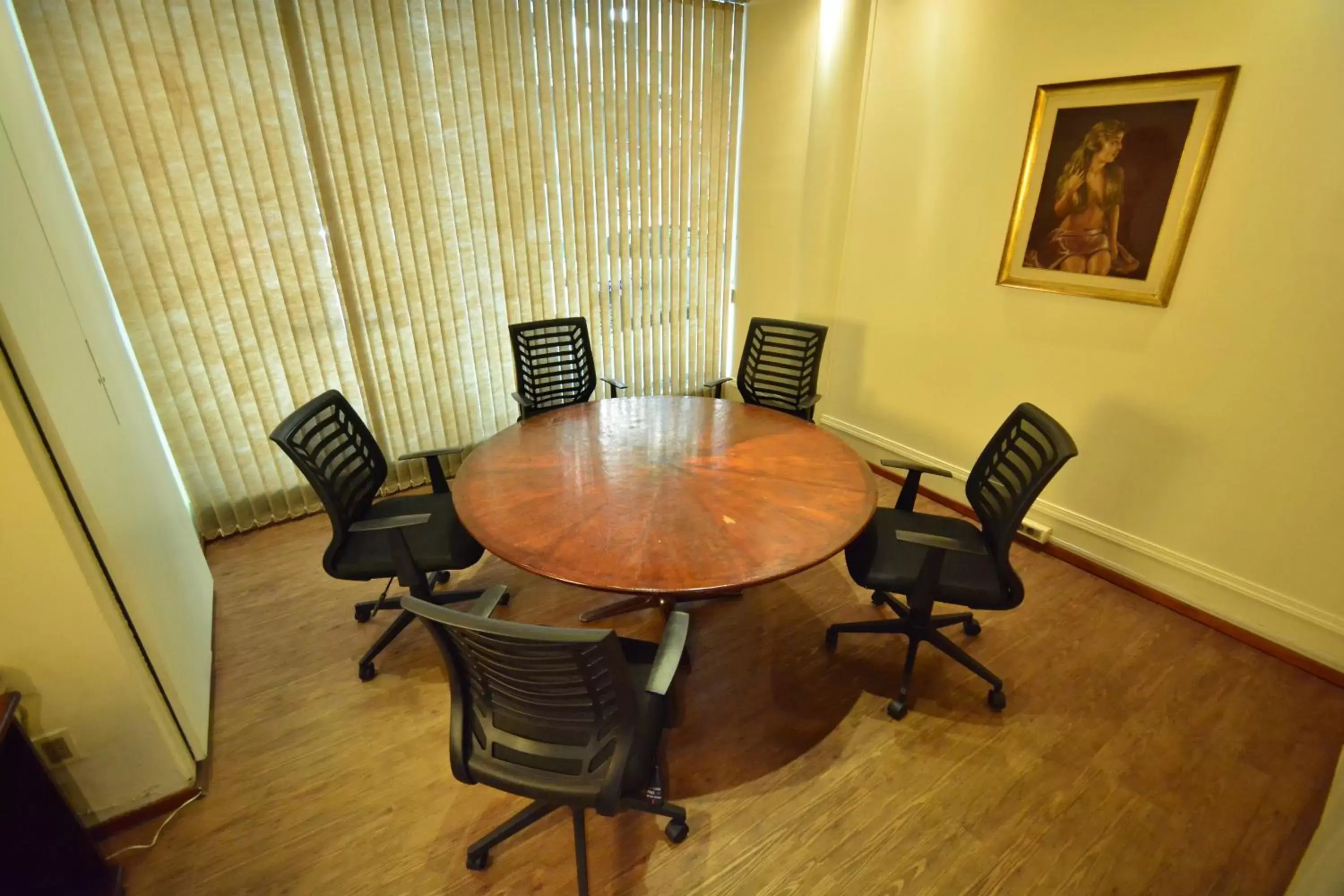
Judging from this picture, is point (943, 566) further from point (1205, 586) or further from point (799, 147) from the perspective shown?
point (799, 147)

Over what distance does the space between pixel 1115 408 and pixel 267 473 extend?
4.21 metres

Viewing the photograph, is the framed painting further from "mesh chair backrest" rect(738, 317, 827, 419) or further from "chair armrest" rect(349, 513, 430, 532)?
"chair armrest" rect(349, 513, 430, 532)

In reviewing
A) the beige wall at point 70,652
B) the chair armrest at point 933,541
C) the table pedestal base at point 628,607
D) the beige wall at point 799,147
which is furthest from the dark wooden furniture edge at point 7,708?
the beige wall at point 799,147

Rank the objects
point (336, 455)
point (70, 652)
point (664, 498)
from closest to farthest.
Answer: point (70, 652) < point (664, 498) < point (336, 455)

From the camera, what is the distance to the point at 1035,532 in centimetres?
299

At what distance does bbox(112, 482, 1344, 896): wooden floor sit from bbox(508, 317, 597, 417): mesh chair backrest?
1.16 metres

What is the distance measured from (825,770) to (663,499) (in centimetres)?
102

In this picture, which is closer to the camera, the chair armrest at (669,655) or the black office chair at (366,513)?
the chair armrest at (669,655)

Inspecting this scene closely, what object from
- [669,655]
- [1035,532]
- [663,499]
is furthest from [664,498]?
[1035,532]

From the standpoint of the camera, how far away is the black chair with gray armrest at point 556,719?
1.18 m

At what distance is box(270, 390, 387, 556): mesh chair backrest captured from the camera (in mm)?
1887

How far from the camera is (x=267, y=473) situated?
3143 mm

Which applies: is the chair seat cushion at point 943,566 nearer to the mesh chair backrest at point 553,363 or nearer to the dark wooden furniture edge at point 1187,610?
the dark wooden furniture edge at point 1187,610

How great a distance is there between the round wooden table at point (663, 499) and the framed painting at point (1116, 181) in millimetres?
1406
